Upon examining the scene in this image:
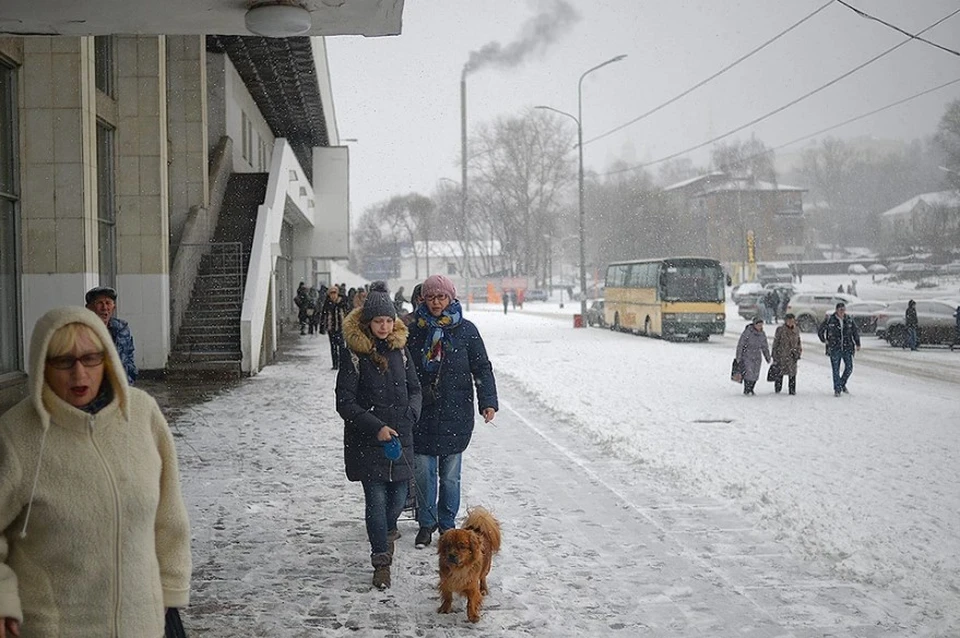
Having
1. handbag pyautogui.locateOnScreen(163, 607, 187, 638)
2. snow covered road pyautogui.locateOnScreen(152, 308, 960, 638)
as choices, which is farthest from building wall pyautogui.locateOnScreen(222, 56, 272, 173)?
handbag pyautogui.locateOnScreen(163, 607, 187, 638)

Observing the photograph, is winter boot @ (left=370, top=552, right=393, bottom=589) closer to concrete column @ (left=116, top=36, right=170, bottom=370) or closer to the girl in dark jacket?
the girl in dark jacket

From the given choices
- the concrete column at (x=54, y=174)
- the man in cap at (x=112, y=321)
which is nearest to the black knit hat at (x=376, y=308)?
the man in cap at (x=112, y=321)

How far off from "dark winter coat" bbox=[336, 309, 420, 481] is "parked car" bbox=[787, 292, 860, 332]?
109 feet

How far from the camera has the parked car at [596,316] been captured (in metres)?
43.8

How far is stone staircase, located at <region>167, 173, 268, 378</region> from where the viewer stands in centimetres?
1894

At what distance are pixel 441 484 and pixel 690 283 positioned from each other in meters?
28.5

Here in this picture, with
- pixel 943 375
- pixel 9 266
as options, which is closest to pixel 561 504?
pixel 9 266

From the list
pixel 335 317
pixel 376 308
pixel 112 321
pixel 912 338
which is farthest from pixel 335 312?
pixel 912 338

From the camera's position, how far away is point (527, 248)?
88.8 meters

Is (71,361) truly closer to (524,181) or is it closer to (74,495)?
(74,495)

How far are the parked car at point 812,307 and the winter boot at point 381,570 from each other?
3348cm

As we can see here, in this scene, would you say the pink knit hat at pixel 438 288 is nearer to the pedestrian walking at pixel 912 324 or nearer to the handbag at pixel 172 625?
the handbag at pixel 172 625

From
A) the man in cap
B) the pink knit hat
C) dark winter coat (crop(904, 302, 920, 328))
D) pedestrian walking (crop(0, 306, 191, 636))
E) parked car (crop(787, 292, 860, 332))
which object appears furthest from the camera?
parked car (crop(787, 292, 860, 332))

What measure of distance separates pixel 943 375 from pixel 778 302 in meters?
23.7
